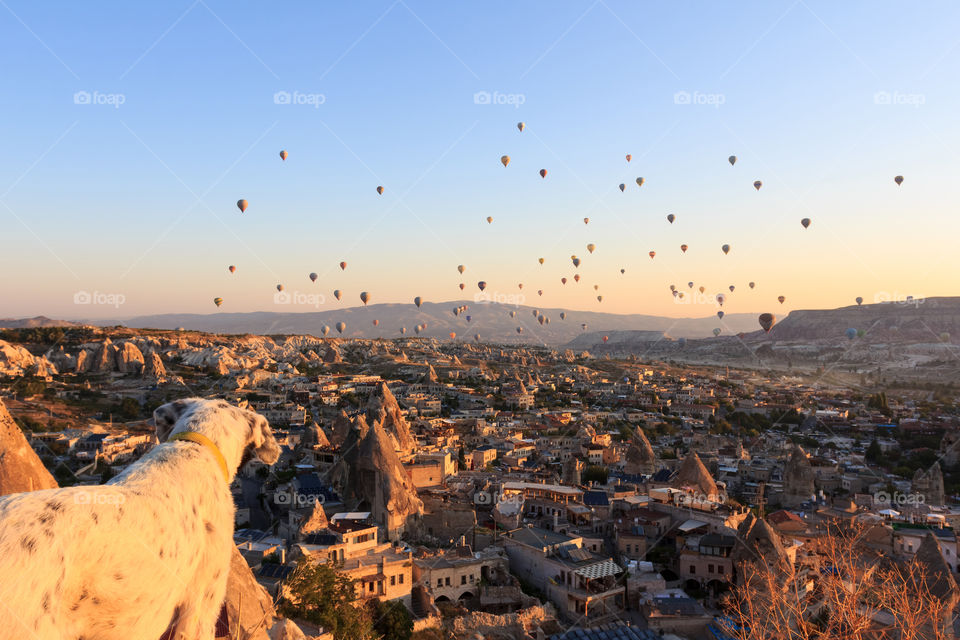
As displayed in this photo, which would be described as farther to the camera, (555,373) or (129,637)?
(555,373)

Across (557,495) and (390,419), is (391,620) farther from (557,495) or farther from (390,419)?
(390,419)

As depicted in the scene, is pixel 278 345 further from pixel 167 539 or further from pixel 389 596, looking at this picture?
pixel 167 539

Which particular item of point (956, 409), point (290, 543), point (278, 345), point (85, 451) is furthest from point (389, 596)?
point (278, 345)

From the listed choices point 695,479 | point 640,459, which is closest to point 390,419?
point 640,459

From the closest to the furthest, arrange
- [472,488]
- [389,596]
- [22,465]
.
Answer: [22,465], [389,596], [472,488]

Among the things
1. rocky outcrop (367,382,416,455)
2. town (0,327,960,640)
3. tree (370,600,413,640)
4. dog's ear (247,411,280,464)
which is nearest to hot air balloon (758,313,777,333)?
town (0,327,960,640)

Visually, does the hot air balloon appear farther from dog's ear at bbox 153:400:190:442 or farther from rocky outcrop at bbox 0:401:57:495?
dog's ear at bbox 153:400:190:442
